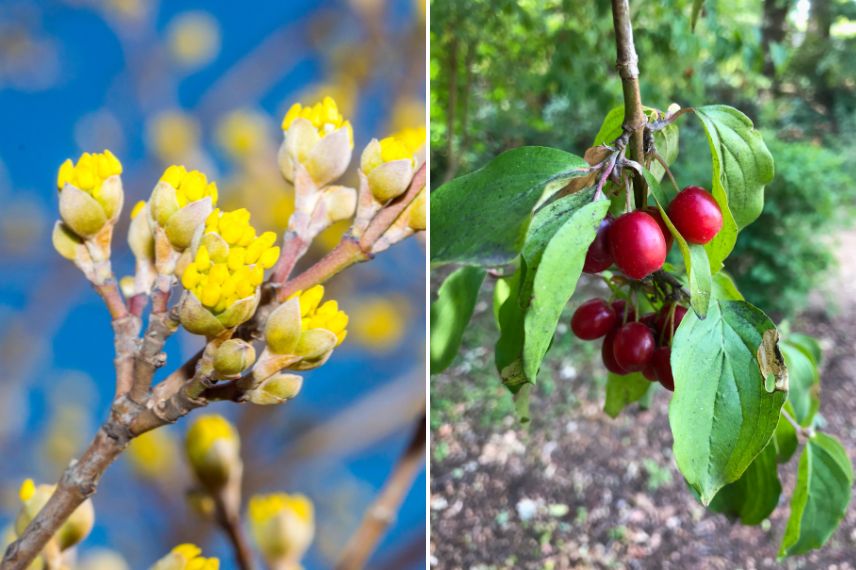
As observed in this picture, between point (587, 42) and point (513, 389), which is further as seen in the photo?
point (587, 42)

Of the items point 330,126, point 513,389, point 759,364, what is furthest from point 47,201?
point 759,364

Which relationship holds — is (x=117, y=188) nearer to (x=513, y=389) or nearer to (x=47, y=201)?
(x=47, y=201)

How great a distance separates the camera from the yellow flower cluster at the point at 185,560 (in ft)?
1.49

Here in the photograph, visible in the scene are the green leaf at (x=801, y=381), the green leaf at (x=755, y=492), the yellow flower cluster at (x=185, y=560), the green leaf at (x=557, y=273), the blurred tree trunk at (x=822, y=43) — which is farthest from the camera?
the blurred tree trunk at (x=822, y=43)

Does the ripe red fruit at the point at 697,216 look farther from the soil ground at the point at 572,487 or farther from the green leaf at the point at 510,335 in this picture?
the soil ground at the point at 572,487

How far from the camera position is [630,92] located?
455mm

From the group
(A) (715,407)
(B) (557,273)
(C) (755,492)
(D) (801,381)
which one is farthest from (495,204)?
(D) (801,381)

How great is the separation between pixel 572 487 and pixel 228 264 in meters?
1.34

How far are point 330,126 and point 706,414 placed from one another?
0.28 m

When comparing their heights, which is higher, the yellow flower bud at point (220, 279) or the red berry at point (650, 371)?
the yellow flower bud at point (220, 279)

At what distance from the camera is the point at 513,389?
18.7 inches

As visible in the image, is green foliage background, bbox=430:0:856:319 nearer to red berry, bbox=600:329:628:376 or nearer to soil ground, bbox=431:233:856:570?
soil ground, bbox=431:233:856:570

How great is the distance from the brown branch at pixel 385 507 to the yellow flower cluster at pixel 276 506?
0.04 meters

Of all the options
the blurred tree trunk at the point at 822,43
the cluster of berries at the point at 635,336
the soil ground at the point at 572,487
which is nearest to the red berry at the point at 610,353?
the cluster of berries at the point at 635,336
